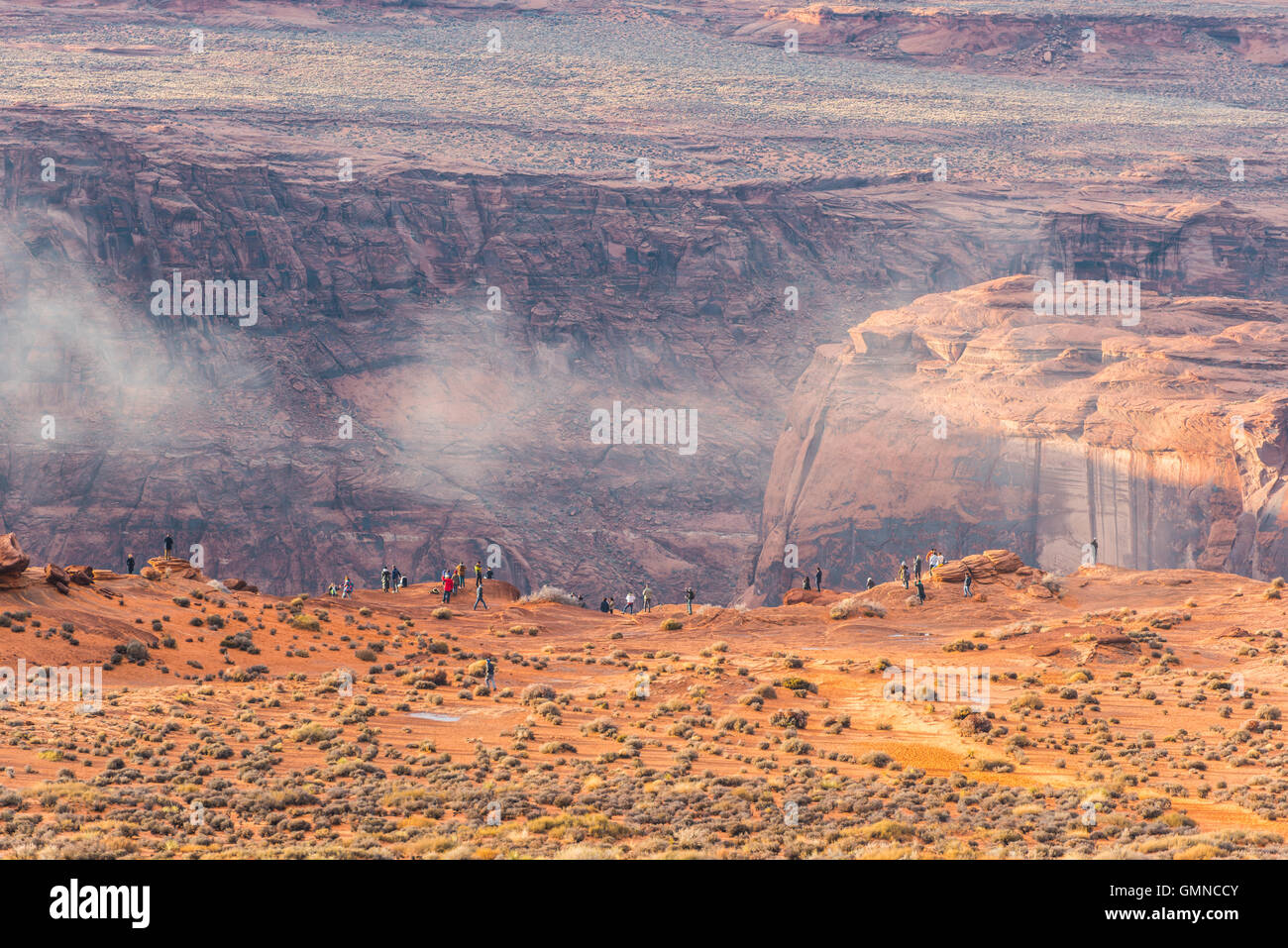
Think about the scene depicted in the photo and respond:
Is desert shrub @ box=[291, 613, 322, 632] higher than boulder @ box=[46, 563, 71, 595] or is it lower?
lower

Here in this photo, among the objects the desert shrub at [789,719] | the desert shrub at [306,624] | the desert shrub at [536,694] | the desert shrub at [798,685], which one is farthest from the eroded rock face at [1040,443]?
the desert shrub at [536,694]

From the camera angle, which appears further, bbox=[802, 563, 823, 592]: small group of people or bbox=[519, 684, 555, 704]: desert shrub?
bbox=[802, 563, 823, 592]: small group of people

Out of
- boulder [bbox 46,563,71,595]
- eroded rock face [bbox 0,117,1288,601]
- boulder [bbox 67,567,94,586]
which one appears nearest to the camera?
boulder [bbox 46,563,71,595]

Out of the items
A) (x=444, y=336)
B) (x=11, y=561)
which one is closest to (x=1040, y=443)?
(x=11, y=561)

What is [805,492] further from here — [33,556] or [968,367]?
[33,556]

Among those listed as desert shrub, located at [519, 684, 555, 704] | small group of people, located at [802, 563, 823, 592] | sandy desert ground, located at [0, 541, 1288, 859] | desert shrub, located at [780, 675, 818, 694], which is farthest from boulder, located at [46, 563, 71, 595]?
small group of people, located at [802, 563, 823, 592]

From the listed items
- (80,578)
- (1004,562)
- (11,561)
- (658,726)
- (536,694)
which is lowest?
(658,726)

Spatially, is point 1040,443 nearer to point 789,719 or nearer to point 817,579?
point 817,579

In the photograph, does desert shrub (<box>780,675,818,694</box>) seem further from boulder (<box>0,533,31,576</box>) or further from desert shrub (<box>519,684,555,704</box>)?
boulder (<box>0,533,31,576</box>)

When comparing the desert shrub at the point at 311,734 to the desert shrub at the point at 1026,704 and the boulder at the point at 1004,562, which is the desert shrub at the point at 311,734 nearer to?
the desert shrub at the point at 1026,704
